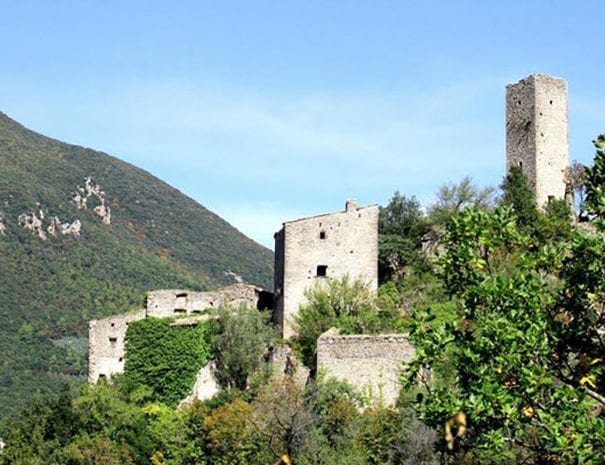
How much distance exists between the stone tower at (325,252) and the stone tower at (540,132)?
31.2ft

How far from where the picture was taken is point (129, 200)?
319 feet

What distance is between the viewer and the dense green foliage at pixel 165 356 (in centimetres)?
3544

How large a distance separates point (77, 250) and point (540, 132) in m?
43.4

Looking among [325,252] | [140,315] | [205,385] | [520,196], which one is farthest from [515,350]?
[520,196]

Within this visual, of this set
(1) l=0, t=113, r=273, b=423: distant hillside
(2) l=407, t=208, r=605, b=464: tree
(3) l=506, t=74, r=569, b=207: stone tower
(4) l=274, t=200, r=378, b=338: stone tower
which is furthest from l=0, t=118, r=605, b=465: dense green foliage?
(1) l=0, t=113, r=273, b=423: distant hillside

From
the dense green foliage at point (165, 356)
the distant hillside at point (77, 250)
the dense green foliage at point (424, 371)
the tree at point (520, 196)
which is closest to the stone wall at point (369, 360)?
the dense green foliage at point (424, 371)

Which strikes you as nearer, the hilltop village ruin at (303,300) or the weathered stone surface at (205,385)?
the hilltop village ruin at (303,300)

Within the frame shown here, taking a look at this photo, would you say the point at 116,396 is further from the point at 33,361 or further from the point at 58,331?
the point at 58,331

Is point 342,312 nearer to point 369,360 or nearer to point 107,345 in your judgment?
point 369,360

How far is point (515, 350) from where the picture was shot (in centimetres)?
1455

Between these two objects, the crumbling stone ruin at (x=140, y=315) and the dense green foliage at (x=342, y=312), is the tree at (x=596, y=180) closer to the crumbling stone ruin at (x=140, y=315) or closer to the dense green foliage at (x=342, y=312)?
the dense green foliage at (x=342, y=312)

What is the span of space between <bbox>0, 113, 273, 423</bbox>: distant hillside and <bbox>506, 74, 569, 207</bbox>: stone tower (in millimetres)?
26771

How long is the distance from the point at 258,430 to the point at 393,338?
4.09 m

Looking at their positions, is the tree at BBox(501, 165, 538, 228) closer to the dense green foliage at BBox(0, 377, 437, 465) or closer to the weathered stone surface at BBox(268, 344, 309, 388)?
the weathered stone surface at BBox(268, 344, 309, 388)
